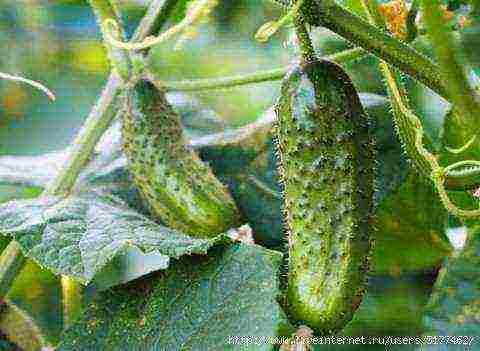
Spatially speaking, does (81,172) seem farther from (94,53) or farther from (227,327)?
(94,53)

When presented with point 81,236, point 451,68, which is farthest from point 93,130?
point 451,68

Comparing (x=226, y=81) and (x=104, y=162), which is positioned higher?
(x=226, y=81)

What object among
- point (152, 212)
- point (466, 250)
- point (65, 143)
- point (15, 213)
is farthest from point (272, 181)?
point (65, 143)

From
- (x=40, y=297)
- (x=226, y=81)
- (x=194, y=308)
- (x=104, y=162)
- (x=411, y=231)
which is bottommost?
(x=40, y=297)

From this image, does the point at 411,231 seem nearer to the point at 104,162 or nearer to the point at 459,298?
the point at 459,298

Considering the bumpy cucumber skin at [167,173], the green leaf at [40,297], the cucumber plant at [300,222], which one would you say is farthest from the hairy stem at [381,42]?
the green leaf at [40,297]
